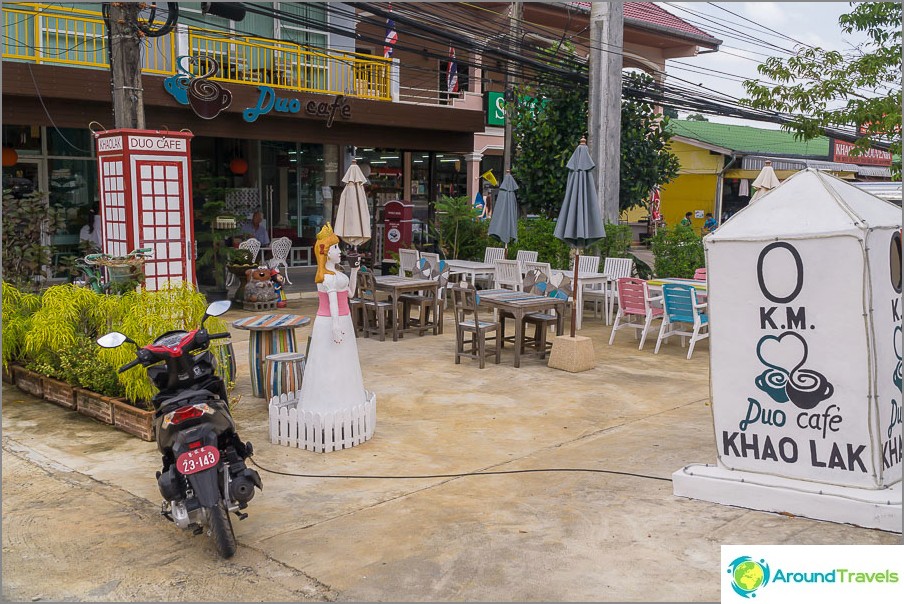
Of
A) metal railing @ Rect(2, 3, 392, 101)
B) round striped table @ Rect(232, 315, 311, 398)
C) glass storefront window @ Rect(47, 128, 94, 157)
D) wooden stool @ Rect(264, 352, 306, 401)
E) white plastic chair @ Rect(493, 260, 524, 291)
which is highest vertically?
metal railing @ Rect(2, 3, 392, 101)

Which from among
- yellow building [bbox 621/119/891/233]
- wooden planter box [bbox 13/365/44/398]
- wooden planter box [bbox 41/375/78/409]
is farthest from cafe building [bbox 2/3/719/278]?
yellow building [bbox 621/119/891/233]

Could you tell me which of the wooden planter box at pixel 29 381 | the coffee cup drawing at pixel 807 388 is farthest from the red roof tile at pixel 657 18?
the coffee cup drawing at pixel 807 388

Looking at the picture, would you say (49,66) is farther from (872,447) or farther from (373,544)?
(872,447)

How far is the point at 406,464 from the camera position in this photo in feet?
21.5

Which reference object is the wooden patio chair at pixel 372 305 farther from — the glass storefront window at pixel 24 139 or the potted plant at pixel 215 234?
the glass storefront window at pixel 24 139

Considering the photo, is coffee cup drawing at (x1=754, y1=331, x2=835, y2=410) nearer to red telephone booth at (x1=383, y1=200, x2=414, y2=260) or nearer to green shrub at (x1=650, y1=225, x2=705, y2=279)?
green shrub at (x1=650, y1=225, x2=705, y2=279)

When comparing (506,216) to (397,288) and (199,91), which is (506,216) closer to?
(397,288)

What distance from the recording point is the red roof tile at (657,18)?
28.0m

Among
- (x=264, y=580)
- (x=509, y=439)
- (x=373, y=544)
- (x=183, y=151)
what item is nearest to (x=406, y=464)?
(x=509, y=439)

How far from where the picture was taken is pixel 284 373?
25.6 ft

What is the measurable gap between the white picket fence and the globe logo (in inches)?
144

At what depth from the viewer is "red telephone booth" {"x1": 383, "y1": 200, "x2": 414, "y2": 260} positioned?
59.7 ft

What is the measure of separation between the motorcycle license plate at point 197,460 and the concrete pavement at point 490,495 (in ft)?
1.90

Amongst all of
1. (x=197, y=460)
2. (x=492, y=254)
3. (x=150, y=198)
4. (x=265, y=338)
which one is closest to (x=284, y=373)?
(x=265, y=338)
